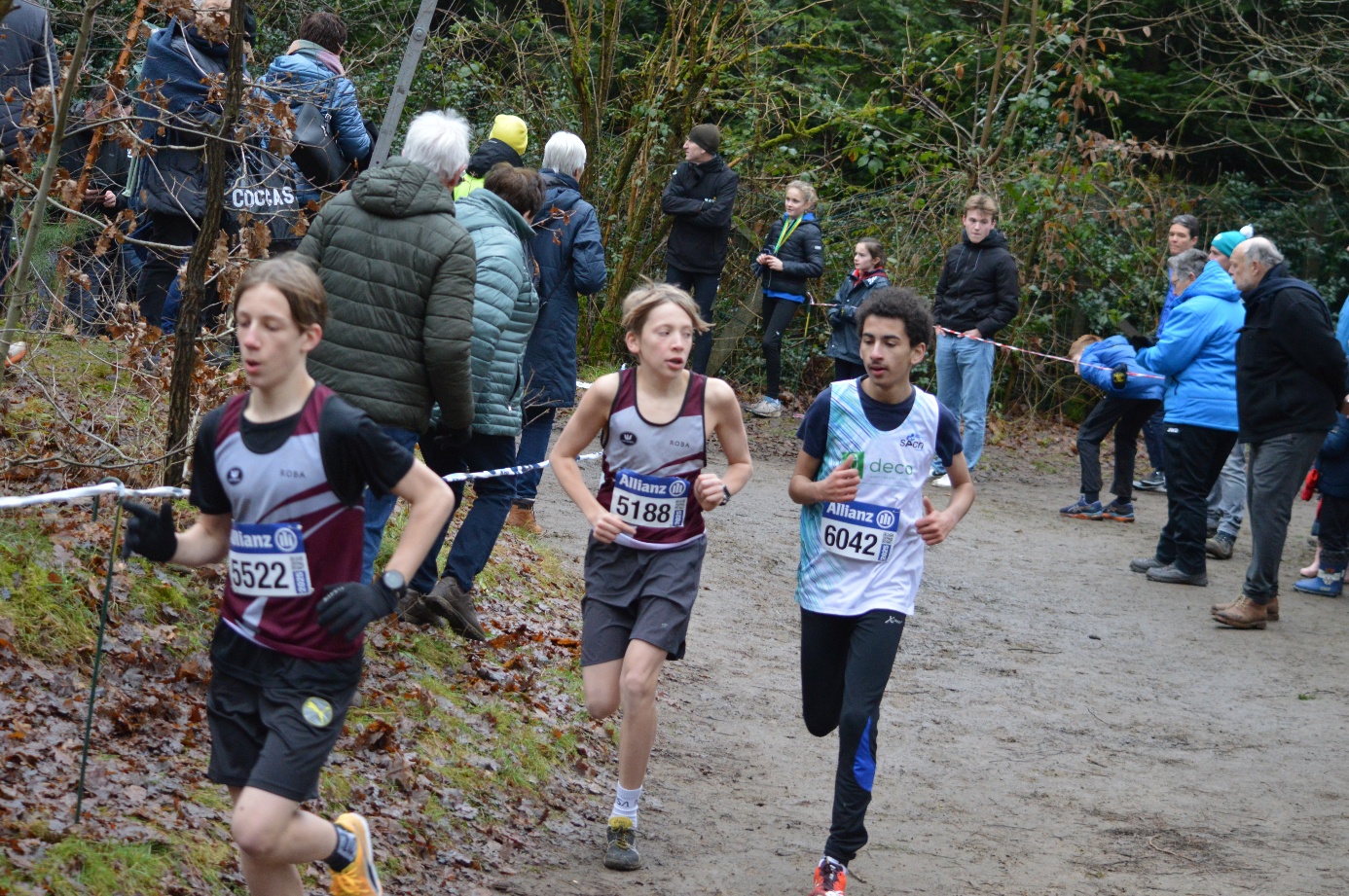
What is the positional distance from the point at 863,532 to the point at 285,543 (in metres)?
2.39

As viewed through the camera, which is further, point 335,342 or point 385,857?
point 335,342

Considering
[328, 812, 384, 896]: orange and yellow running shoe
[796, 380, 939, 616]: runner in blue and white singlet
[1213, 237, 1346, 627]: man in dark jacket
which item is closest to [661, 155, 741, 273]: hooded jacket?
[1213, 237, 1346, 627]: man in dark jacket

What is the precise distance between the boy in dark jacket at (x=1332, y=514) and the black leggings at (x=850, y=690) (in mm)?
6530

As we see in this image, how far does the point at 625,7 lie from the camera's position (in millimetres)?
17844

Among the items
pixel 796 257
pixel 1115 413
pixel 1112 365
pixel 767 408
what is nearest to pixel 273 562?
pixel 1112 365

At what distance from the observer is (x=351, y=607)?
3572 mm

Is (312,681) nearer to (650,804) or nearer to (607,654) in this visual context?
(607,654)

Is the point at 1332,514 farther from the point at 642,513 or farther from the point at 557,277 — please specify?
the point at 642,513

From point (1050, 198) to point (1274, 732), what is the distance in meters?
10.3

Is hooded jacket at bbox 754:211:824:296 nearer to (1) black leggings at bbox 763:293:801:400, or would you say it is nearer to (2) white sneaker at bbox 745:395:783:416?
(1) black leggings at bbox 763:293:801:400

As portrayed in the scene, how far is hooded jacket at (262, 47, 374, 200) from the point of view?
22.8ft

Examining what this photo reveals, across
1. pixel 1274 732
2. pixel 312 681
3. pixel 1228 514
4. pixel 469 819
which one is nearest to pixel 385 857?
pixel 469 819

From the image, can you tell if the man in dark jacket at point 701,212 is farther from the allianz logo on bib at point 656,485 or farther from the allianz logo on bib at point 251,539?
the allianz logo on bib at point 251,539

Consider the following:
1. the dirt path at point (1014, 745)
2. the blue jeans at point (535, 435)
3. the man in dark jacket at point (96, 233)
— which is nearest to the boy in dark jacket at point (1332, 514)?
the dirt path at point (1014, 745)
